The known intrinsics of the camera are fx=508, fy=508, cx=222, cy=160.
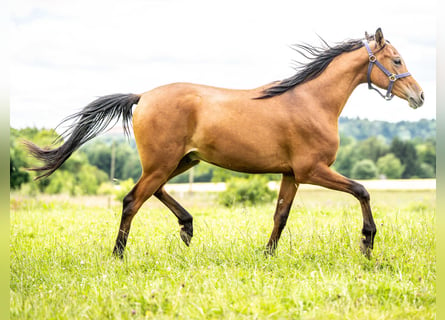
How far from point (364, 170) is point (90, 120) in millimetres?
37741

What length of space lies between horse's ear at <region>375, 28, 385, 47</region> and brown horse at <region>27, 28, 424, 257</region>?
0.01 meters

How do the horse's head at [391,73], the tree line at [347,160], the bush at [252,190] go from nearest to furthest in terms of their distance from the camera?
the horse's head at [391,73], the bush at [252,190], the tree line at [347,160]

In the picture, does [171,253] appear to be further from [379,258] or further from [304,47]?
[304,47]

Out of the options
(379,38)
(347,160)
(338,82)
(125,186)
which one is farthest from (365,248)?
(347,160)

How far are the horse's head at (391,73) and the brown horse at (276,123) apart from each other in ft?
0.04

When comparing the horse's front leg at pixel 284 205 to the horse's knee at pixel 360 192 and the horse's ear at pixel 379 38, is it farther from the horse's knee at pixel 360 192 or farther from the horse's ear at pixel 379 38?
the horse's ear at pixel 379 38

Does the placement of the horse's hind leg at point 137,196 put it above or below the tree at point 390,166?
above

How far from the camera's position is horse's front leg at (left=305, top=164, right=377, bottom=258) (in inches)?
234

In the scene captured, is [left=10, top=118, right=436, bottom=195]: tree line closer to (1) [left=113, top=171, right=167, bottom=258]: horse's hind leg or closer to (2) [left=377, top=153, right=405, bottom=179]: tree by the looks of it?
(2) [left=377, top=153, right=405, bottom=179]: tree

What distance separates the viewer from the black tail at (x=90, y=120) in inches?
267

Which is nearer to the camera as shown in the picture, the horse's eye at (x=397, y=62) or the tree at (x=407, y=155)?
the horse's eye at (x=397, y=62)

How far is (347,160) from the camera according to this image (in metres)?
44.5

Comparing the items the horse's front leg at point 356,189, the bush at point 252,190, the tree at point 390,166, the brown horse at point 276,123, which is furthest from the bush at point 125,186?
the tree at point 390,166

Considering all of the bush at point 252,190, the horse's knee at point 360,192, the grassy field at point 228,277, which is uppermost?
the horse's knee at point 360,192
